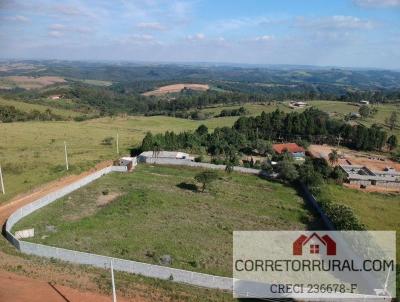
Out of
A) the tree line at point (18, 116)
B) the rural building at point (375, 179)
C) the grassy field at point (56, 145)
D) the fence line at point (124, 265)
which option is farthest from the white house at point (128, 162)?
the tree line at point (18, 116)

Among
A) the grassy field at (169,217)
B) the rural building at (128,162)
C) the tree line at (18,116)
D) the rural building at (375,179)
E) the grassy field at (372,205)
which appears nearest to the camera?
the grassy field at (169,217)

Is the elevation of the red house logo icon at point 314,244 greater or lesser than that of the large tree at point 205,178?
lesser

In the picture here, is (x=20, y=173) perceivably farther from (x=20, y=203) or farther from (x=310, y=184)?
(x=310, y=184)

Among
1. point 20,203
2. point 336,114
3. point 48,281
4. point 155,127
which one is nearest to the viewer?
point 48,281

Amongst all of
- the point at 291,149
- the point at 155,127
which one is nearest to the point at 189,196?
the point at 291,149

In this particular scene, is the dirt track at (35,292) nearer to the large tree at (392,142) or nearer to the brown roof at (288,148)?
the brown roof at (288,148)

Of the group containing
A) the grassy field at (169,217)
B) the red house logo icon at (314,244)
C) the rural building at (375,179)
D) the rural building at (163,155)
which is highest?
the rural building at (163,155)

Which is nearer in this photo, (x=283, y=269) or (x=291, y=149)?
(x=283, y=269)

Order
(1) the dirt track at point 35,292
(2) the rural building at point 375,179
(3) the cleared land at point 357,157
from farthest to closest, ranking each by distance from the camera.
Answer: (3) the cleared land at point 357,157, (2) the rural building at point 375,179, (1) the dirt track at point 35,292

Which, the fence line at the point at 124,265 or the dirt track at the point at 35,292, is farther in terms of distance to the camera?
the fence line at the point at 124,265
